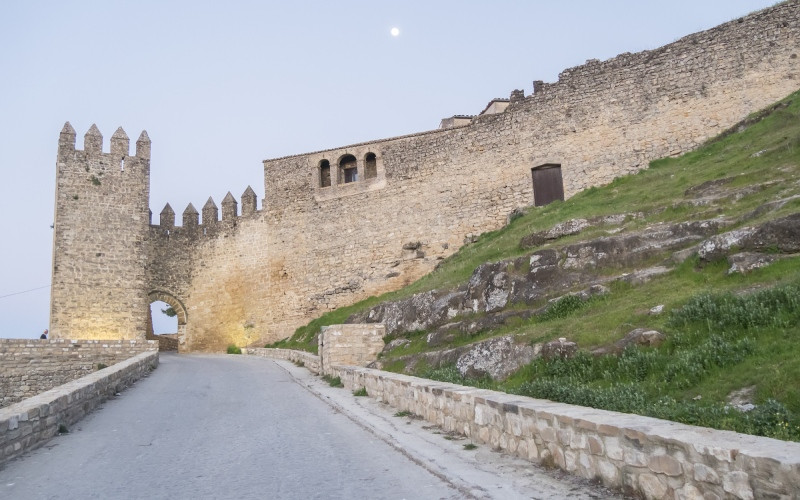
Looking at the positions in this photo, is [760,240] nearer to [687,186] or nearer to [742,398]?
[742,398]

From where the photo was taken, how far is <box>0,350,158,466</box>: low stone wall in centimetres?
717

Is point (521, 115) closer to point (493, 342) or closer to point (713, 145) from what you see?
point (713, 145)

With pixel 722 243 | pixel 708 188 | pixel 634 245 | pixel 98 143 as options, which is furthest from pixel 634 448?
pixel 98 143

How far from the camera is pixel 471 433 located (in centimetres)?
738

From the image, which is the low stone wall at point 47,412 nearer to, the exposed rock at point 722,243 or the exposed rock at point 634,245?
the exposed rock at point 634,245

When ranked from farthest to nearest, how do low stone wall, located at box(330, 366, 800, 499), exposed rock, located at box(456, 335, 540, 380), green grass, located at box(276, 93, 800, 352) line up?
green grass, located at box(276, 93, 800, 352)
exposed rock, located at box(456, 335, 540, 380)
low stone wall, located at box(330, 366, 800, 499)

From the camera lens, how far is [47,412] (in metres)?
8.45

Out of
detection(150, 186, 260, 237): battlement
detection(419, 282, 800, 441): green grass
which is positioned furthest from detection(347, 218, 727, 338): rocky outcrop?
detection(150, 186, 260, 237): battlement

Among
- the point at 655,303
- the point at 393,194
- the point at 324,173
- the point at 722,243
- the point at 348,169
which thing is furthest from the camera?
the point at 324,173

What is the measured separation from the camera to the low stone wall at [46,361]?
21.9 metres

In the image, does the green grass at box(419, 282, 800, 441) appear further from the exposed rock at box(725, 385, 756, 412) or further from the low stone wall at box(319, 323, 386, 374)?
the low stone wall at box(319, 323, 386, 374)

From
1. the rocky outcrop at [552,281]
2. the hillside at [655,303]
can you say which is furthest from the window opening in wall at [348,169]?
the rocky outcrop at [552,281]

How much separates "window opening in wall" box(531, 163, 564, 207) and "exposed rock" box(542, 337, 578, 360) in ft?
52.2

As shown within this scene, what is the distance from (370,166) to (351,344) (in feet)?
52.5
